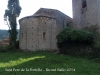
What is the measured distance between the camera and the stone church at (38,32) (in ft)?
88.3

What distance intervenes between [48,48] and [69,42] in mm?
5403

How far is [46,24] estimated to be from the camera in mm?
27750

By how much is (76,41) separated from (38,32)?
25.0ft

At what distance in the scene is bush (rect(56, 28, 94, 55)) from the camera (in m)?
20.9

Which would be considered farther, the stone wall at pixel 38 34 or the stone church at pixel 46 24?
the stone church at pixel 46 24

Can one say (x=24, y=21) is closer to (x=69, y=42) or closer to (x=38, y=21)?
(x=38, y=21)

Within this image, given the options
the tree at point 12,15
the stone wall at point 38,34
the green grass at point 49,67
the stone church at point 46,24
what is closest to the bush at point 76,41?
the stone wall at point 38,34

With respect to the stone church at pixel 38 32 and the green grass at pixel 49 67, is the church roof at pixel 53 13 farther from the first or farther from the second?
the green grass at pixel 49 67

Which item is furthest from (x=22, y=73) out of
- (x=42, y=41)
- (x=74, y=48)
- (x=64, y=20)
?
(x=64, y=20)

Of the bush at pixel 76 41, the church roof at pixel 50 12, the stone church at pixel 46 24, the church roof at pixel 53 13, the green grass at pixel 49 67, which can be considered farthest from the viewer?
the church roof at pixel 50 12

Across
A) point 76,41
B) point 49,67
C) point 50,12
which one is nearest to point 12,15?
point 50,12

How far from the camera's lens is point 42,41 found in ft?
88.2

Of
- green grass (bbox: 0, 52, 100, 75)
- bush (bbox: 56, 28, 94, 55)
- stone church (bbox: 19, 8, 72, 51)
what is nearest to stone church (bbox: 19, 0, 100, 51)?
stone church (bbox: 19, 8, 72, 51)

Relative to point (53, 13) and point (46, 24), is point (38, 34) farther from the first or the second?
point (53, 13)
